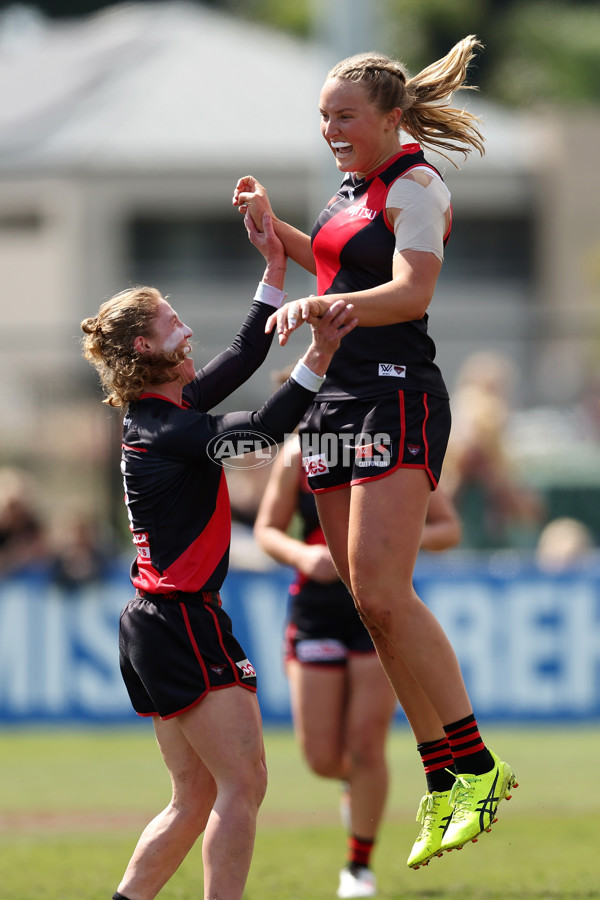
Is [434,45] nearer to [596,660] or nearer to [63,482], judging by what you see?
[63,482]

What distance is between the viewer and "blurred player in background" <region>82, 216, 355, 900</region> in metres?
4.50

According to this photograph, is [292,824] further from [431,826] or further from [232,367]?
[232,367]

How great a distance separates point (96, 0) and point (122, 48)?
10.4m

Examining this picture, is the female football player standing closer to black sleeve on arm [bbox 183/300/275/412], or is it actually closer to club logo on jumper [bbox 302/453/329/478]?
club logo on jumper [bbox 302/453/329/478]

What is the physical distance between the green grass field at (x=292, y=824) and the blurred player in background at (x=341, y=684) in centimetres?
41

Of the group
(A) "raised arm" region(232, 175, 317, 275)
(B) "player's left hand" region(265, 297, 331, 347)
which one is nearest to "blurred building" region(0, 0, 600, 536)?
(A) "raised arm" region(232, 175, 317, 275)

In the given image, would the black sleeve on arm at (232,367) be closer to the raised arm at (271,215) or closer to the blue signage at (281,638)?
the raised arm at (271,215)

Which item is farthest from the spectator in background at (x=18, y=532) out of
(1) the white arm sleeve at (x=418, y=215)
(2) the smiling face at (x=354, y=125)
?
(1) the white arm sleeve at (x=418, y=215)

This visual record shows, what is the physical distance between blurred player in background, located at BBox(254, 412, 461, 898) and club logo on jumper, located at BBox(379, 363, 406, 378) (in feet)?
7.01

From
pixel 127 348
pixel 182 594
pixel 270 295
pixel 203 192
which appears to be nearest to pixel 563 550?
pixel 270 295

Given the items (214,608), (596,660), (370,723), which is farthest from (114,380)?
(596,660)

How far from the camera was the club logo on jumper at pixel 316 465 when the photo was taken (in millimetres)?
4719

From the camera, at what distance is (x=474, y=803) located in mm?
4609

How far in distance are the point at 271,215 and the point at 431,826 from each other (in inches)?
86.5
